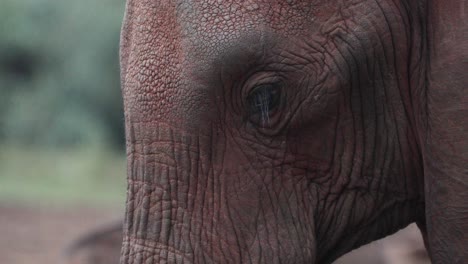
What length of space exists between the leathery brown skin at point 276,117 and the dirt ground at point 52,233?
16.1 feet

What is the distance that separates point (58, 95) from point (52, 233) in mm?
4968

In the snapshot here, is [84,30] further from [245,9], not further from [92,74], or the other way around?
[245,9]

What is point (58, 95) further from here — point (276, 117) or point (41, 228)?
point (276, 117)

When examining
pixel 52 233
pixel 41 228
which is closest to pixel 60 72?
pixel 41 228

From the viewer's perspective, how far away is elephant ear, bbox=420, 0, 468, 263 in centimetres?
440

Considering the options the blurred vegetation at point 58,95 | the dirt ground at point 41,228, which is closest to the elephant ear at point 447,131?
the dirt ground at point 41,228

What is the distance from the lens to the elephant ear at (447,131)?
4.40 metres

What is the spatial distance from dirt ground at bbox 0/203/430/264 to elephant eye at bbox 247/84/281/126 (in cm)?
504

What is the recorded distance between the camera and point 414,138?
464 centimetres

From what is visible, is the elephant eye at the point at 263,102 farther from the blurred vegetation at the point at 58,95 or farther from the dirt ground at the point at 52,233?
the blurred vegetation at the point at 58,95

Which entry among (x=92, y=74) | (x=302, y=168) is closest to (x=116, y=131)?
(x=92, y=74)

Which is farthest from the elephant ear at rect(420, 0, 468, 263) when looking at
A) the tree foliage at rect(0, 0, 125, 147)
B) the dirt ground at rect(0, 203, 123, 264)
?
the tree foliage at rect(0, 0, 125, 147)

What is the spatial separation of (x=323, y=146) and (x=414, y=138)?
30cm

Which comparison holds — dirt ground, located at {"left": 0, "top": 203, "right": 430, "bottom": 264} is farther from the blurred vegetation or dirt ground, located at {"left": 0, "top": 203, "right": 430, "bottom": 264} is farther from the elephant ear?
the elephant ear
